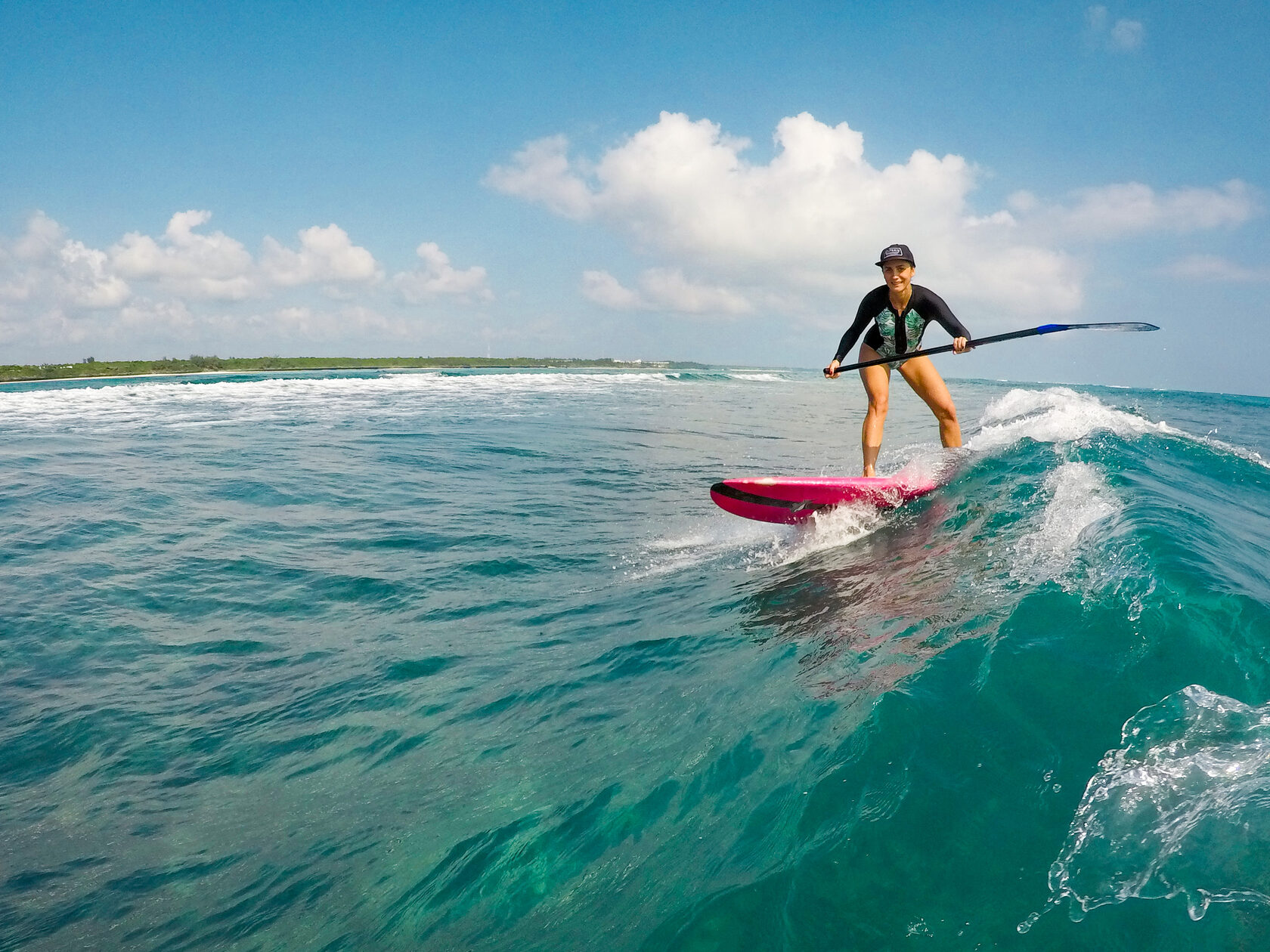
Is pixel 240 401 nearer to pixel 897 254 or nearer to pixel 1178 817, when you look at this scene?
pixel 897 254

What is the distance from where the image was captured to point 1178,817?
7.58ft

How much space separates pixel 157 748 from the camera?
13.7 feet

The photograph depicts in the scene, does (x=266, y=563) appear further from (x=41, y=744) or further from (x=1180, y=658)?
(x=1180, y=658)

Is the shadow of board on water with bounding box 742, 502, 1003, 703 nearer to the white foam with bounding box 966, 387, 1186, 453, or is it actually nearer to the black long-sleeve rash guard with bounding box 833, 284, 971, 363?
the black long-sleeve rash guard with bounding box 833, 284, 971, 363

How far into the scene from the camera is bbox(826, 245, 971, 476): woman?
714 cm

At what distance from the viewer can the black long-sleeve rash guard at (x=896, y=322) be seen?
23.5 ft

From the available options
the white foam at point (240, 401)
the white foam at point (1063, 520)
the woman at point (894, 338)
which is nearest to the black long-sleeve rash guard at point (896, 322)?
the woman at point (894, 338)

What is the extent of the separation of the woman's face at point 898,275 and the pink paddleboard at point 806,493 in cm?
197

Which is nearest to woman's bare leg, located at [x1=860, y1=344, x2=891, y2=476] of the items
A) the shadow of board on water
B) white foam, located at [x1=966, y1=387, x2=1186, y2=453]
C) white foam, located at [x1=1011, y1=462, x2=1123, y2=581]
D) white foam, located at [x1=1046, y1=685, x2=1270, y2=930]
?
the shadow of board on water

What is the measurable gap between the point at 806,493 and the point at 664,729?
3883 mm

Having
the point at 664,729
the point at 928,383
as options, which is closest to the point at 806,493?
the point at 928,383

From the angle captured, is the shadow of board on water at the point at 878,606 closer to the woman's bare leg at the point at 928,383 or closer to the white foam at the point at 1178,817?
the white foam at the point at 1178,817

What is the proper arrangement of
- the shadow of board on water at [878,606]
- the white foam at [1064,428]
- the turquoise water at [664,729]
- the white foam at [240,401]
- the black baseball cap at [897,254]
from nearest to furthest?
1. the turquoise water at [664,729]
2. the shadow of board on water at [878,606]
3. the black baseball cap at [897,254]
4. the white foam at [1064,428]
5. the white foam at [240,401]

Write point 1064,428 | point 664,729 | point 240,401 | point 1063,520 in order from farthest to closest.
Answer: point 240,401
point 1064,428
point 1063,520
point 664,729
